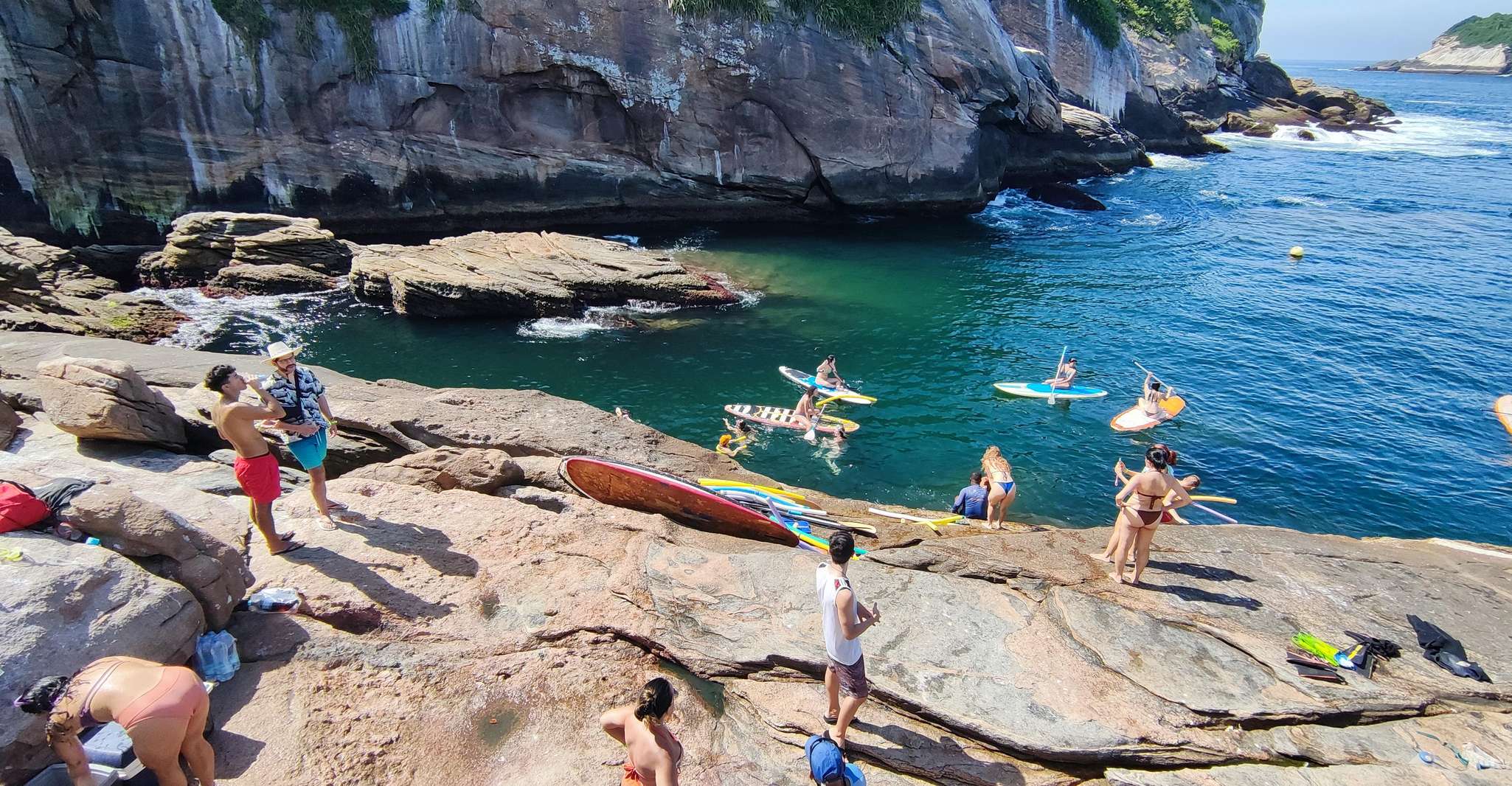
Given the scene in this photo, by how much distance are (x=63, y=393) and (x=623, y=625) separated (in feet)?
24.8

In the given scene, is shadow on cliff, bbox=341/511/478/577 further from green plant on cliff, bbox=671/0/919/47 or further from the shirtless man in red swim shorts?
green plant on cliff, bbox=671/0/919/47

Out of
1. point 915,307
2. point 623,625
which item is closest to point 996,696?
point 623,625

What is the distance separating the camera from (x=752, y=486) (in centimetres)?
1254

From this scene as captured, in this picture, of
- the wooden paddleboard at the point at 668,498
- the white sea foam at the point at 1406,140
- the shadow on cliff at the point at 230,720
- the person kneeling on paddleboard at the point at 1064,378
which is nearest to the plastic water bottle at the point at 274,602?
the shadow on cliff at the point at 230,720

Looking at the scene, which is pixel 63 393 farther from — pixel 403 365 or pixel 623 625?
pixel 403 365

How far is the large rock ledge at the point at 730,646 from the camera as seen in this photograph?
5.93 meters

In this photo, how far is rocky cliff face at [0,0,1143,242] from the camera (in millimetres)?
25688

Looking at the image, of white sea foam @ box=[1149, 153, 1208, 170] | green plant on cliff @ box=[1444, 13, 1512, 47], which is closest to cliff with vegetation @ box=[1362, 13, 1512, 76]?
green plant on cliff @ box=[1444, 13, 1512, 47]

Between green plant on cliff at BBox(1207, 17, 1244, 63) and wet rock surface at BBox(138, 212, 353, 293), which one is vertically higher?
green plant on cliff at BBox(1207, 17, 1244, 63)

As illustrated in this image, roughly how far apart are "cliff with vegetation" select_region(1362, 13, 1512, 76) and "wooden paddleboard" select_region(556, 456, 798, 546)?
187 meters

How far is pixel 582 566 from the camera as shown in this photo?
824 cm

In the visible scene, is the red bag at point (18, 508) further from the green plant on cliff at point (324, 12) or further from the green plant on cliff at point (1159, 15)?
the green plant on cliff at point (1159, 15)

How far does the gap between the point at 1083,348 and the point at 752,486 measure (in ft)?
47.7

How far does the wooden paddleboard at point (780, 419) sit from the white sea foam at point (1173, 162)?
41483mm
